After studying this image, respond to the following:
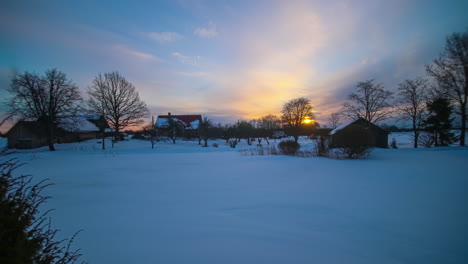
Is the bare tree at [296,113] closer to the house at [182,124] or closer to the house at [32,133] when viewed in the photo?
the house at [182,124]

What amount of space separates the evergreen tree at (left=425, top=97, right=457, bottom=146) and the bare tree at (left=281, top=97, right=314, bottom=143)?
955 inches

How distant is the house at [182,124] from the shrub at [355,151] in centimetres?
3756

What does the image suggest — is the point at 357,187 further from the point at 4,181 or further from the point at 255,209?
the point at 4,181

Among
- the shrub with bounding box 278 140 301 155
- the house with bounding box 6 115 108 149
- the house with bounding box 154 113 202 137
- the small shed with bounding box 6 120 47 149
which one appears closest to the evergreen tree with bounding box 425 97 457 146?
the shrub with bounding box 278 140 301 155

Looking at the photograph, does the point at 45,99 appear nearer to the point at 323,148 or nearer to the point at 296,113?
the point at 323,148

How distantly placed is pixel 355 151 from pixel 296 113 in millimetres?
36481

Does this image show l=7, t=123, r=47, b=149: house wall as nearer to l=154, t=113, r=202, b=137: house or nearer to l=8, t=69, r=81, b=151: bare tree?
l=8, t=69, r=81, b=151: bare tree

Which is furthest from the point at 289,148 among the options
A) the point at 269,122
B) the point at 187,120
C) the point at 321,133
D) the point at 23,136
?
the point at 269,122

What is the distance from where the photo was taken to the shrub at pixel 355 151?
40.3ft

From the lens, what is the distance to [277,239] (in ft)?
10.7

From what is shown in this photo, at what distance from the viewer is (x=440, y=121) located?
22.2 metres

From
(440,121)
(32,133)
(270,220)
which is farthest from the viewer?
(32,133)

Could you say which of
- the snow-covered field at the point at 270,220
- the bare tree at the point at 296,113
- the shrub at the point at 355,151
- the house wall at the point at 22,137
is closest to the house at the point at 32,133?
the house wall at the point at 22,137

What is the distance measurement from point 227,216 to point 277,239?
142 cm
